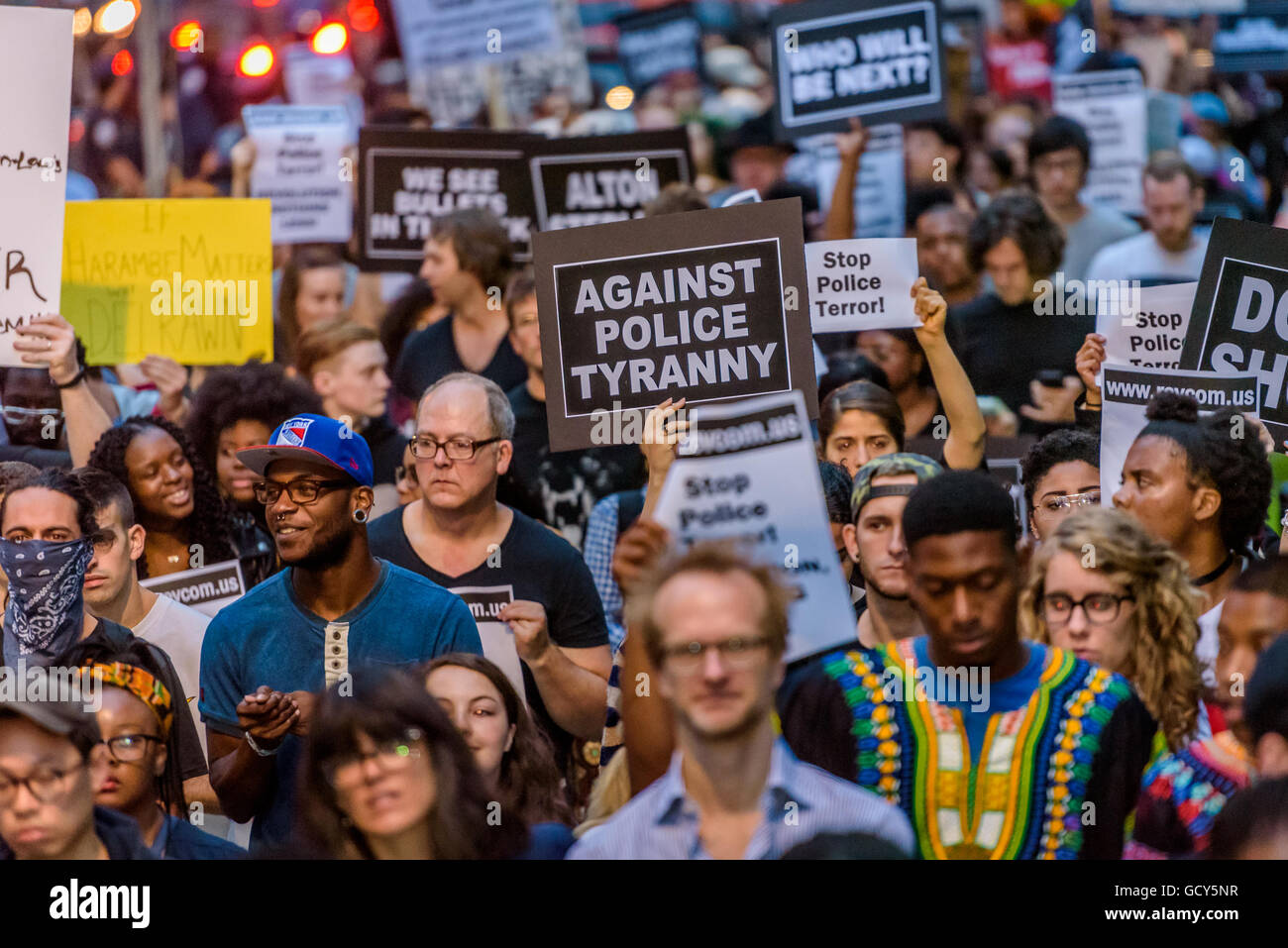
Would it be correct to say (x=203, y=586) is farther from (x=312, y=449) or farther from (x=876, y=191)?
(x=876, y=191)

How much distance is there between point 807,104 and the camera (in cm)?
755

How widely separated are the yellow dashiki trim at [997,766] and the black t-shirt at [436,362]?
310 cm

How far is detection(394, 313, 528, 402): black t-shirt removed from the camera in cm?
675

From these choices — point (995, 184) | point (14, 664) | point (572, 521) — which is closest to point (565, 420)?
point (572, 521)

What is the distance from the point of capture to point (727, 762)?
3695 mm

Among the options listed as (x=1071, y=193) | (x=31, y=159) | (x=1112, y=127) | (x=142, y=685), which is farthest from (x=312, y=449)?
(x=1112, y=127)

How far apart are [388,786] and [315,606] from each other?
884mm

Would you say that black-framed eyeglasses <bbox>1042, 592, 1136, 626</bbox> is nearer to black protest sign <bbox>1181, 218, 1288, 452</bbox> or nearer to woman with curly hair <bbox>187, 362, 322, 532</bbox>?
black protest sign <bbox>1181, 218, 1288, 452</bbox>

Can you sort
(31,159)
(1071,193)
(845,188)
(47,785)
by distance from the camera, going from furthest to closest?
(1071,193) → (845,188) → (31,159) → (47,785)

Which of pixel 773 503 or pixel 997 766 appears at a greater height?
pixel 773 503

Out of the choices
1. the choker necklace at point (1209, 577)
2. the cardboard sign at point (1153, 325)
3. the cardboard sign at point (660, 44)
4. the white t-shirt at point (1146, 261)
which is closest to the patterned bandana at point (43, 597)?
the choker necklace at point (1209, 577)

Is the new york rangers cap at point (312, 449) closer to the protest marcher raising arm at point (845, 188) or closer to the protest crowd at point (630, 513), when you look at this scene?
the protest crowd at point (630, 513)
